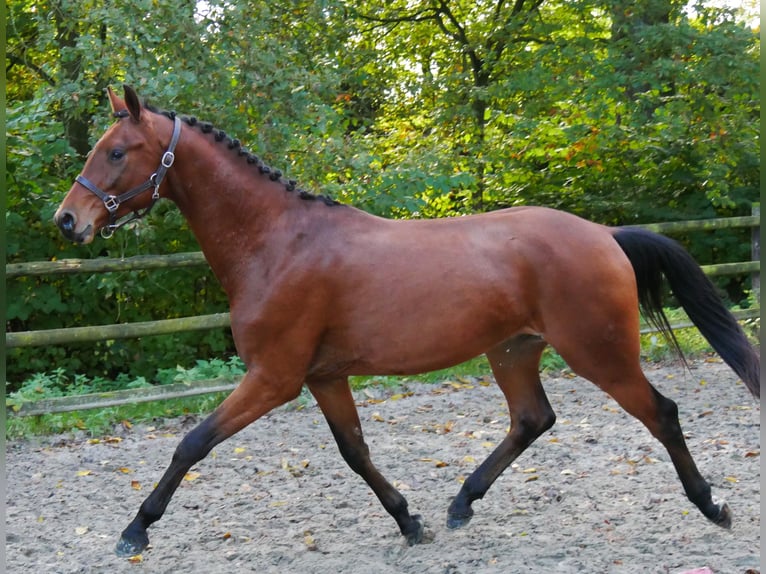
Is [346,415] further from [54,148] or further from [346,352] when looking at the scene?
[54,148]

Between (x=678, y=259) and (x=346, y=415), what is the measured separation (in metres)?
1.77

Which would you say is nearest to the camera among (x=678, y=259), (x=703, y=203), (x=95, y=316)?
(x=678, y=259)

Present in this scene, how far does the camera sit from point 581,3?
939 cm

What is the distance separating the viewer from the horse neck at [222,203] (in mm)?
3896

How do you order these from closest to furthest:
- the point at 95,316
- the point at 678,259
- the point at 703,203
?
the point at 678,259, the point at 95,316, the point at 703,203

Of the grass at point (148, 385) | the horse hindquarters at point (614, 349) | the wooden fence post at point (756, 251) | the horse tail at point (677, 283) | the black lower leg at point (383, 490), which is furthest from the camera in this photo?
the wooden fence post at point (756, 251)

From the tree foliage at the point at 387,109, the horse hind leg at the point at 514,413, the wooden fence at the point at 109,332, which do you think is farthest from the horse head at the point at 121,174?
the wooden fence at the point at 109,332

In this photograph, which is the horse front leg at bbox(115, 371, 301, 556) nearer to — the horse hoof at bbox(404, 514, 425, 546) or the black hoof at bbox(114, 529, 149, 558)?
the black hoof at bbox(114, 529, 149, 558)

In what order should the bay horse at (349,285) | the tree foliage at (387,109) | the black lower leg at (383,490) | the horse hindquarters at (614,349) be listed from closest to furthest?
1. the bay horse at (349,285)
2. the horse hindquarters at (614,349)
3. the black lower leg at (383,490)
4. the tree foliage at (387,109)

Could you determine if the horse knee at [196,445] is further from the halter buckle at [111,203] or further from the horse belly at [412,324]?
the halter buckle at [111,203]

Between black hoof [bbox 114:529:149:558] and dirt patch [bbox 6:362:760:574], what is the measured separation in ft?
0.39

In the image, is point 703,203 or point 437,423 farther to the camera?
point 703,203

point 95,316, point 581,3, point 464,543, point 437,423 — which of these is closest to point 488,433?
point 437,423

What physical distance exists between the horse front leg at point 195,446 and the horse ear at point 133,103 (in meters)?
1.26
